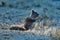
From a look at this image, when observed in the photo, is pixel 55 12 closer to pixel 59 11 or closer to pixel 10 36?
pixel 59 11

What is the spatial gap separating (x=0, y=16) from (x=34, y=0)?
17.8 feet

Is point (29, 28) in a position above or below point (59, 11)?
above

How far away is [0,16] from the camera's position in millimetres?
12484

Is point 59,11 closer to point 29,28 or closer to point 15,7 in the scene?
point 15,7

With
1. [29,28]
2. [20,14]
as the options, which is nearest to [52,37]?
[29,28]

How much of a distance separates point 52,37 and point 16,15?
599 centimetres

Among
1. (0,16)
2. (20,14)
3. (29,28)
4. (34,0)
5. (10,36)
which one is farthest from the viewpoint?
(34,0)

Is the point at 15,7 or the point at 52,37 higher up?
the point at 52,37

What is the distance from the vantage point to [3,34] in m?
7.62

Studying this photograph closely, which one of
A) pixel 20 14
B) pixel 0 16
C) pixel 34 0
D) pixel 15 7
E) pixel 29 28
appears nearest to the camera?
pixel 29 28

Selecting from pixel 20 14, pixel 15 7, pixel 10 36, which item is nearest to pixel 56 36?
pixel 10 36

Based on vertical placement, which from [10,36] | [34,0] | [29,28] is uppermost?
[10,36]

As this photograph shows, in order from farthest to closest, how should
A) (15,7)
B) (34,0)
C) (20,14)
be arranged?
1. (34,0)
2. (15,7)
3. (20,14)

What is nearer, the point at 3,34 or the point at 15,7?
the point at 3,34
